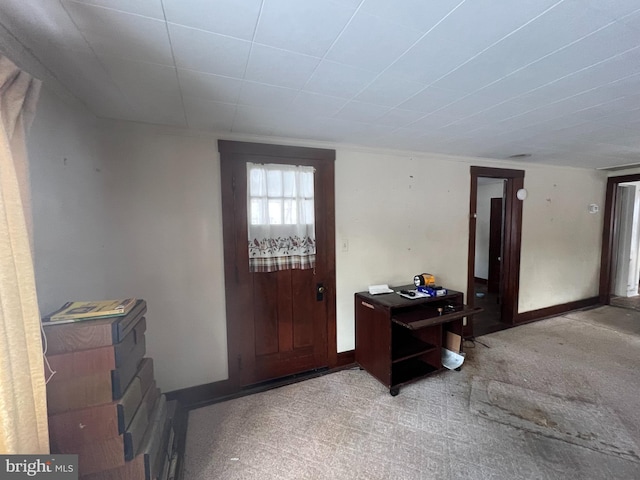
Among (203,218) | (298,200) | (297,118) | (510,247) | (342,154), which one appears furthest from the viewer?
(510,247)

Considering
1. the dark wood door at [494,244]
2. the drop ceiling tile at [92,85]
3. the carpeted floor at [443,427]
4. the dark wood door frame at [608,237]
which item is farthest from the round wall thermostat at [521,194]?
the drop ceiling tile at [92,85]

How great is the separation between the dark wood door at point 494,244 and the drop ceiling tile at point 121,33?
5765mm

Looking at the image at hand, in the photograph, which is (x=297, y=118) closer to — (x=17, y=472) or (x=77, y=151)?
(x=77, y=151)

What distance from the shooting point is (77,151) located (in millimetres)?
1560

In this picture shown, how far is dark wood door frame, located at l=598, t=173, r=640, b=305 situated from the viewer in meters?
4.13

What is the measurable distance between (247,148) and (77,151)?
1099 mm

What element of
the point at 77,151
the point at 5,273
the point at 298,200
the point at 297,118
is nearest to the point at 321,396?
the point at 298,200

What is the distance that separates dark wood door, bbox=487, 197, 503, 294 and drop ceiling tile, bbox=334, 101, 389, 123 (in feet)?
14.6

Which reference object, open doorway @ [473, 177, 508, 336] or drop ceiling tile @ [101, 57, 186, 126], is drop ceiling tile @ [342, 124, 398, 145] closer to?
drop ceiling tile @ [101, 57, 186, 126]

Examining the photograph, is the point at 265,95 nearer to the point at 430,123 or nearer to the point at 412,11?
the point at 412,11

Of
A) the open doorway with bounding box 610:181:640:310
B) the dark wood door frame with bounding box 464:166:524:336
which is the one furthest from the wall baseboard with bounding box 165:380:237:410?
the open doorway with bounding box 610:181:640:310

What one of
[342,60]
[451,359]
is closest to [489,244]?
[451,359]

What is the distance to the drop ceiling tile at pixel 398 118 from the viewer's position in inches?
71.6

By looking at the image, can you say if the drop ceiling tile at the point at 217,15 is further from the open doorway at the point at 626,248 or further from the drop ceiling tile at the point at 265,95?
the open doorway at the point at 626,248
